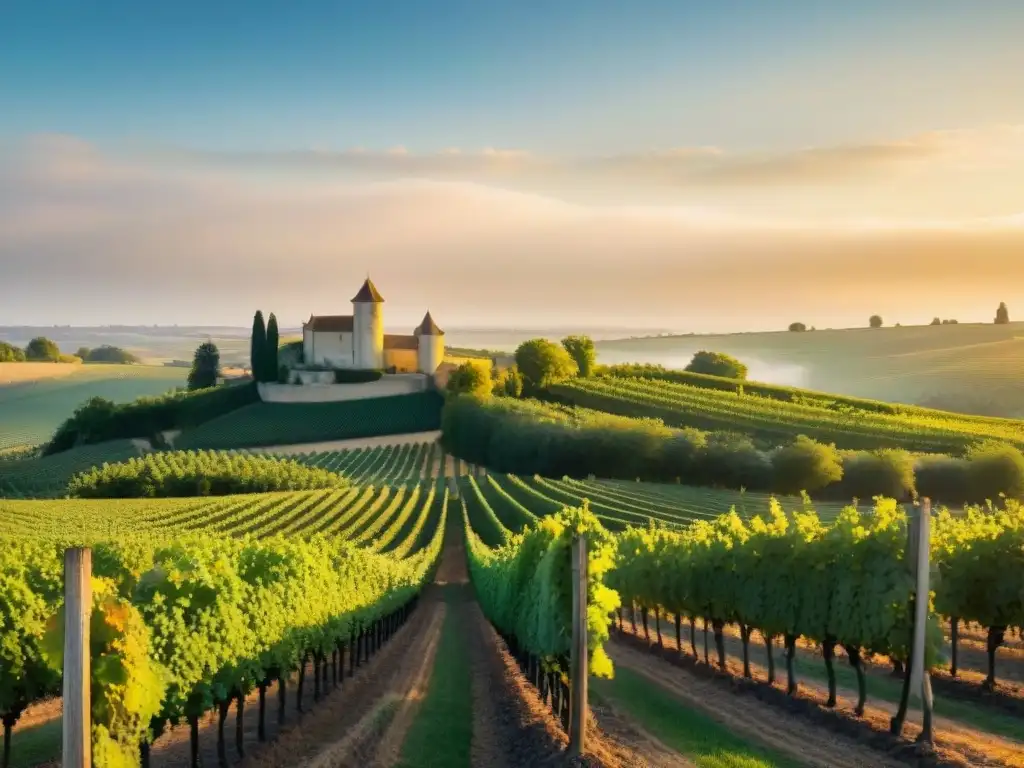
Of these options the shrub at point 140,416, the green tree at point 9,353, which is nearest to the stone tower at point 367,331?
the shrub at point 140,416

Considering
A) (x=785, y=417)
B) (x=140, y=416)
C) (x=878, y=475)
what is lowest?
(x=878, y=475)

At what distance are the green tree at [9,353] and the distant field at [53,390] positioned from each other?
16.1 meters

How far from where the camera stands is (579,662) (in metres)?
10.9

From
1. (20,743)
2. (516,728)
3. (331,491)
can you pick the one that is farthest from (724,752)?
(331,491)

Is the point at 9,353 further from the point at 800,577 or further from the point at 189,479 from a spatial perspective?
the point at 800,577

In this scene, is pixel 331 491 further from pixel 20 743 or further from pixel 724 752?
pixel 724 752

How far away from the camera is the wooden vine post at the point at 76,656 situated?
7.49m

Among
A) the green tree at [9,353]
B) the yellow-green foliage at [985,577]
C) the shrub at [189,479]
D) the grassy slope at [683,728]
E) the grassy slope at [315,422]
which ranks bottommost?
the shrub at [189,479]

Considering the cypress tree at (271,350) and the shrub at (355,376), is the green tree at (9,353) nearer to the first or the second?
the cypress tree at (271,350)

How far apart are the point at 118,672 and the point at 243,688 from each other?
12.9 ft

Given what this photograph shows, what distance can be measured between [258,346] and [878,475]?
68.7 meters

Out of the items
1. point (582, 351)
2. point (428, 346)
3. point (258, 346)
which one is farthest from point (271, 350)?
point (582, 351)

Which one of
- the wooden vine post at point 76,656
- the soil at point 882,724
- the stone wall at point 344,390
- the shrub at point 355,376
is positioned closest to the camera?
the wooden vine post at point 76,656

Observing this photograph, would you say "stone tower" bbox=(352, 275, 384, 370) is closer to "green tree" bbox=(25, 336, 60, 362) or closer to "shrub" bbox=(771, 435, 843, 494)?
"shrub" bbox=(771, 435, 843, 494)
